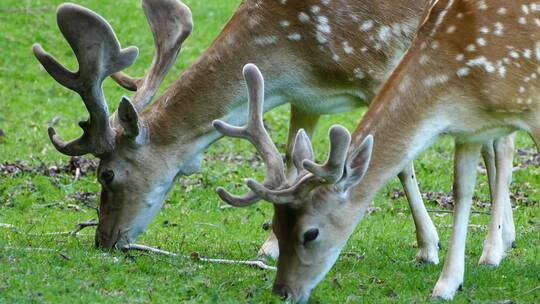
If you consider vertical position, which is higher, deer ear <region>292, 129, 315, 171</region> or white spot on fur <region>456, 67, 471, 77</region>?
white spot on fur <region>456, 67, 471, 77</region>

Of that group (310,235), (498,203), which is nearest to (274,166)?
(310,235)

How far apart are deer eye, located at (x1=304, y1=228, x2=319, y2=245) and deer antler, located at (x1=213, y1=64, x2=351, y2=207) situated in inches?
10.0

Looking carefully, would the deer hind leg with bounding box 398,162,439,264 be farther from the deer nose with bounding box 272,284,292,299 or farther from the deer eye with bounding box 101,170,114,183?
the deer eye with bounding box 101,170,114,183

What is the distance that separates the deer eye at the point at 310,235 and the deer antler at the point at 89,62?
2.12 metres

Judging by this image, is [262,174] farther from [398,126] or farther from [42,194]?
[398,126]

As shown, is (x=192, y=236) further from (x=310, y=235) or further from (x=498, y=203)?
(x=310, y=235)

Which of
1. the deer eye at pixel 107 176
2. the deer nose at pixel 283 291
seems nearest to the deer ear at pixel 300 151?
the deer nose at pixel 283 291

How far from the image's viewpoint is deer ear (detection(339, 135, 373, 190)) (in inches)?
288

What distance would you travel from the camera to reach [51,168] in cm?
1305

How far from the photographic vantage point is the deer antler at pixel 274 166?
7.30 meters

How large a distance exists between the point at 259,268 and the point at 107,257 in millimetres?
1099

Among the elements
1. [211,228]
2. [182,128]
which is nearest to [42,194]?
[211,228]

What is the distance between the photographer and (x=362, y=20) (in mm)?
9180

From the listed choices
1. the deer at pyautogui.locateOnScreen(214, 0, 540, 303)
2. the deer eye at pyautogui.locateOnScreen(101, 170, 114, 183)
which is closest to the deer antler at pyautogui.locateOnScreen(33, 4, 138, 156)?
the deer eye at pyautogui.locateOnScreen(101, 170, 114, 183)
